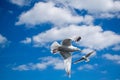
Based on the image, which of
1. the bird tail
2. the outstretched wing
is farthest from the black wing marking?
the bird tail

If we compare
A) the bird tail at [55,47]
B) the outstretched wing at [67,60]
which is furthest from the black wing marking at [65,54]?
the bird tail at [55,47]

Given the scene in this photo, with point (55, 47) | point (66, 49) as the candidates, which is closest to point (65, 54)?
point (66, 49)

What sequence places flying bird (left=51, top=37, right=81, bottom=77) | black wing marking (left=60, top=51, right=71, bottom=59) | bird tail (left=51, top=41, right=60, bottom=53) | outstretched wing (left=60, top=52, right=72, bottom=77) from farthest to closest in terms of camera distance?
bird tail (left=51, top=41, right=60, bottom=53)
black wing marking (left=60, top=51, right=71, bottom=59)
flying bird (left=51, top=37, right=81, bottom=77)
outstretched wing (left=60, top=52, right=72, bottom=77)

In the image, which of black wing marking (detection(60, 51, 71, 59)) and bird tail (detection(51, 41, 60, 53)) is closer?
black wing marking (detection(60, 51, 71, 59))

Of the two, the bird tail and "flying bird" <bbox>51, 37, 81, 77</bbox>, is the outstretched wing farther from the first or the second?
the bird tail

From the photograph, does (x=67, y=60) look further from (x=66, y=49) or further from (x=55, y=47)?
(x=55, y=47)

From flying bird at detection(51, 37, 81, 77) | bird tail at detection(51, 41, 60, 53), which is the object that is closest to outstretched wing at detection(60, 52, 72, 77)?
flying bird at detection(51, 37, 81, 77)

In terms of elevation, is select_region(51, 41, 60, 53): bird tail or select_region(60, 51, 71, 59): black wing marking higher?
select_region(51, 41, 60, 53): bird tail

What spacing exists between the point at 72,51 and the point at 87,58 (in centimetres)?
1048

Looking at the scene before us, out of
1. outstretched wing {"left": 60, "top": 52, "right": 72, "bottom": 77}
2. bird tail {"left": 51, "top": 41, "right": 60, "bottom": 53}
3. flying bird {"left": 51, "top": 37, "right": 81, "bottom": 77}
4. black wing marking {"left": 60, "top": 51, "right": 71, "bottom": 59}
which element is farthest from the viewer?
bird tail {"left": 51, "top": 41, "right": 60, "bottom": 53}

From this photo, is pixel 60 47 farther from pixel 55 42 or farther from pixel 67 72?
pixel 67 72

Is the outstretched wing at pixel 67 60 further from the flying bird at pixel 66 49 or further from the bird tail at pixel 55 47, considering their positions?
the bird tail at pixel 55 47

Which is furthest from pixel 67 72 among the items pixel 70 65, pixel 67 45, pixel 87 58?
pixel 87 58

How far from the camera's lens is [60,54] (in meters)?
25.6
